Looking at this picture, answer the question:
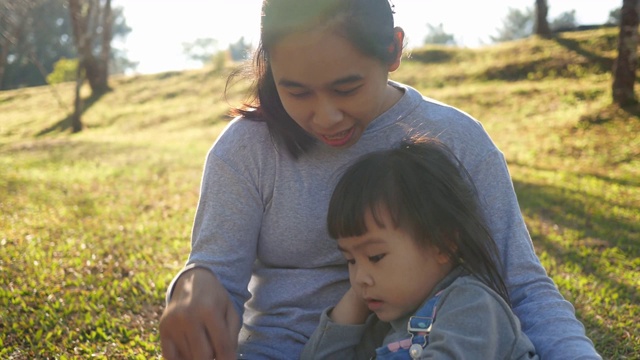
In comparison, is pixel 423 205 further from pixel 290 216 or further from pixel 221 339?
pixel 221 339

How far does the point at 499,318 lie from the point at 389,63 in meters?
0.91

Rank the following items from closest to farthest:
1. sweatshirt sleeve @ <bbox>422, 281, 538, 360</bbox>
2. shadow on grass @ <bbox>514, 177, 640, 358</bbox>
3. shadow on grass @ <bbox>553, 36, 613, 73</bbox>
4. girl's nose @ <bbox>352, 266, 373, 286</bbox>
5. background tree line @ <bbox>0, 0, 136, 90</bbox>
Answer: sweatshirt sleeve @ <bbox>422, 281, 538, 360</bbox>, girl's nose @ <bbox>352, 266, 373, 286</bbox>, shadow on grass @ <bbox>514, 177, 640, 358</bbox>, shadow on grass @ <bbox>553, 36, 613, 73</bbox>, background tree line @ <bbox>0, 0, 136, 90</bbox>

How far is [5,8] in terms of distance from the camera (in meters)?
10.4

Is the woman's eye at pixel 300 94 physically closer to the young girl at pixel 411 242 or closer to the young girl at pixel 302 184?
the young girl at pixel 302 184

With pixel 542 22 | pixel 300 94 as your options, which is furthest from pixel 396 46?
pixel 542 22

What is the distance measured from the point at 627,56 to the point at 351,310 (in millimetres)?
10336

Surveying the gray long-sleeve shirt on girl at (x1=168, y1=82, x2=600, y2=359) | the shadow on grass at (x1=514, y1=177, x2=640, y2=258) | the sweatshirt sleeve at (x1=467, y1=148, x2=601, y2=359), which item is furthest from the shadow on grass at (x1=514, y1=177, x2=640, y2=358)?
the gray long-sleeve shirt on girl at (x1=168, y1=82, x2=600, y2=359)

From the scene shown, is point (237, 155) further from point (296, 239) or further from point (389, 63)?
point (389, 63)

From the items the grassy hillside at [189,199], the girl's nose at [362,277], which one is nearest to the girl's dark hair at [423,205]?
the girl's nose at [362,277]

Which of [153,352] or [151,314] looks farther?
[151,314]

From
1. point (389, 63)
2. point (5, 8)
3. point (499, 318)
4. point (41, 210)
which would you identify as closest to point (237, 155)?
point (389, 63)

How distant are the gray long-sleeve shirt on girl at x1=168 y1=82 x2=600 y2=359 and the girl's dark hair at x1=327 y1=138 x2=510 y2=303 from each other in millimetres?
165

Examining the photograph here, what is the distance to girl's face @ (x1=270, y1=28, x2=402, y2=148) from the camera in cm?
211

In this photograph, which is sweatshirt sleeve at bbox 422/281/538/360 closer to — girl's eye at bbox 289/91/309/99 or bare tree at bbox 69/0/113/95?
girl's eye at bbox 289/91/309/99
